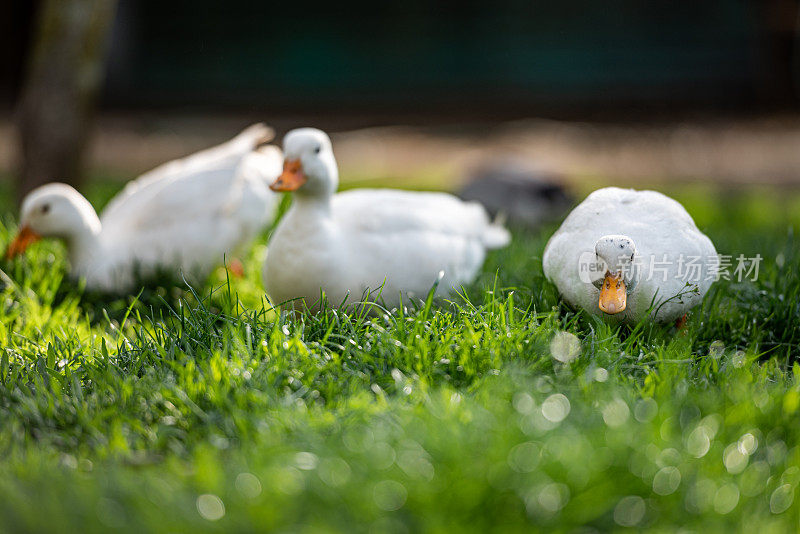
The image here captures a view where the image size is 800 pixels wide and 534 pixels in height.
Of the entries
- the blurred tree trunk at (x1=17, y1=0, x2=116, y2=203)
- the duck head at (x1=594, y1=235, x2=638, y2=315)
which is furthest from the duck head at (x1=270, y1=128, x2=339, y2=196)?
the blurred tree trunk at (x1=17, y1=0, x2=116, y2=203)

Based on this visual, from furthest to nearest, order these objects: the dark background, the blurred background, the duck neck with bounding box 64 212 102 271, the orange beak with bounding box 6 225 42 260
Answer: the dark background, the blurred background, the duck neck with bounding box 64 212 102 271, the orange beak with bounding box 6 225 42 260

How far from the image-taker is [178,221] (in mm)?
3930

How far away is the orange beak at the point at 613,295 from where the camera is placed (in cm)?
264

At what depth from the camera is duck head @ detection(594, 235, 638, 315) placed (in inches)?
104

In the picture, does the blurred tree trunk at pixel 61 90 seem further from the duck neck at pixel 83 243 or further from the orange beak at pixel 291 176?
the orange beak at pixel 291 176

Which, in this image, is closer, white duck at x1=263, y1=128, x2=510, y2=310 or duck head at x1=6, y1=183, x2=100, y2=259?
white duck at x1=263, y1=128, x2=510, y2=310

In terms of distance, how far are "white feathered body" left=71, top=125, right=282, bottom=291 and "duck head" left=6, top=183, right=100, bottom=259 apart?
10cm

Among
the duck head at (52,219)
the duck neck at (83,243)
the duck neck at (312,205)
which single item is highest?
the duck neck at (312,205)

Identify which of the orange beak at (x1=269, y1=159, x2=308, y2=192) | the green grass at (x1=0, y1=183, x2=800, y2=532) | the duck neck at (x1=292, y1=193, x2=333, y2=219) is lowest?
the green grass at (x1=0, y1=183, x2=800, y2=532)

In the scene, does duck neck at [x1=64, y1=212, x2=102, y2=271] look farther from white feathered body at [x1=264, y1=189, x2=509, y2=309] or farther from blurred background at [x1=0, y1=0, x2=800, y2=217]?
blurred background at [x1=0, y1=0, x2=800, y2=217]

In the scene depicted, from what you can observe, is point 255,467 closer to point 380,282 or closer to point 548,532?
point 548,532

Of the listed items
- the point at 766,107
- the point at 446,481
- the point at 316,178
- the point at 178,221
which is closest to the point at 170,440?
the point at 446,481

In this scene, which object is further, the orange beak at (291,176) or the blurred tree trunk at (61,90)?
the blurred tree trunk at (61,90)

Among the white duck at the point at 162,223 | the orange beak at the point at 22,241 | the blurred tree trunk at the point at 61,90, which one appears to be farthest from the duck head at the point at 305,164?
the blurred tree trunk at the point at 61,90
